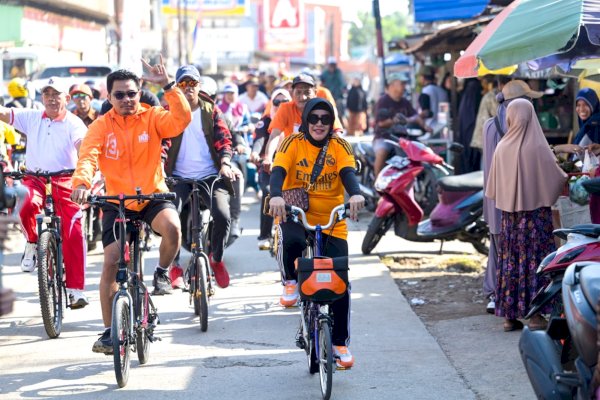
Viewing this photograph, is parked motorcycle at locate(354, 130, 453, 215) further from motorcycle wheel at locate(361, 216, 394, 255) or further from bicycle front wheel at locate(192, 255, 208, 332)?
bicycle front wheel at locate(192, 255, 208, 332)

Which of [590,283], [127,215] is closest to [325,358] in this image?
[127,215]

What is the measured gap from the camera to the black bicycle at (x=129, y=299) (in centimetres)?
733

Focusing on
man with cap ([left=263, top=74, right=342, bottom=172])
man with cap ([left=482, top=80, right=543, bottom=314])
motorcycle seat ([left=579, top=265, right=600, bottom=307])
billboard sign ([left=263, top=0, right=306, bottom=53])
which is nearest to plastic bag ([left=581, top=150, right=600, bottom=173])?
man with cap ([left=482, top=80, right=543, bottom=314])

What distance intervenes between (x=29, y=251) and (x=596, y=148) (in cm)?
465

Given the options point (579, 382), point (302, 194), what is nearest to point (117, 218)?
point (302, 194)

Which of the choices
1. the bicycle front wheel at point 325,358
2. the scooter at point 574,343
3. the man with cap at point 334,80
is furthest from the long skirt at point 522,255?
the man with cap at point 334,80

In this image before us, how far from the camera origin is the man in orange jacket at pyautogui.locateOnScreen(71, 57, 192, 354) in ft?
26.5

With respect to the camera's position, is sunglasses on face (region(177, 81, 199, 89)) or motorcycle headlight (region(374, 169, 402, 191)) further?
motorcycle headlight (region(374, 169, 402, 191))

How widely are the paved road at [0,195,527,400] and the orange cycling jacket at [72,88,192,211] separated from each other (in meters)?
1.20

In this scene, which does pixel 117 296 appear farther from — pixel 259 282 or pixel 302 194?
pixel 259 282

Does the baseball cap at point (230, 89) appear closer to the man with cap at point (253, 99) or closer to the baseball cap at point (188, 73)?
the man with cap at point (253, 99)

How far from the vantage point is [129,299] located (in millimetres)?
7523

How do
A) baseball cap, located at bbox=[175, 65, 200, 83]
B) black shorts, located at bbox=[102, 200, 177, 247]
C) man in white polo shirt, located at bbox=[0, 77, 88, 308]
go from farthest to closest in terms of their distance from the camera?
baseball cap, located at bbox=[175, 65, 200, 83]
man in white polo shirt, located at bbox=[0, 77, 88, 308]
black shorts, located at bbox=[102, 200, 177, 247]

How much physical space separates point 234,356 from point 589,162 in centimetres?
318
